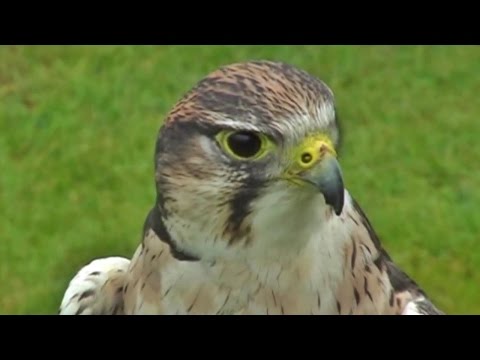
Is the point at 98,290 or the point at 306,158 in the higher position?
the point at 306,158

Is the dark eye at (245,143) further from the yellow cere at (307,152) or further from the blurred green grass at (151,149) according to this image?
the blurred green grass at (151,149)

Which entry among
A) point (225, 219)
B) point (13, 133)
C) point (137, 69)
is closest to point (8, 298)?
point (13, 133)

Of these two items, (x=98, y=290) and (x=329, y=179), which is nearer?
(x=329, y=179)

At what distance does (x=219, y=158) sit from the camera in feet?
9.36

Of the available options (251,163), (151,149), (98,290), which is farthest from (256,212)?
(151,149)

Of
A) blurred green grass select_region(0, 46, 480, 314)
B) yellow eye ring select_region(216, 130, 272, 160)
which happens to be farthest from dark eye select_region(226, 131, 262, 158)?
blurred green grass select_region(0, 46, 480, 314)

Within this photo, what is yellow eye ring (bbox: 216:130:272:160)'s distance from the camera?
2.80 m

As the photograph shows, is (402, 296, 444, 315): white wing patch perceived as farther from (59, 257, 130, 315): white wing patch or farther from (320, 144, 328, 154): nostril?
(59, 257, 130, 315): white wing patch

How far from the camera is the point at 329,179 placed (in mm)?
2758

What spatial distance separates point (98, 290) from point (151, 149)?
2.78 metres

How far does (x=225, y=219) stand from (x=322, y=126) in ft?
1.01

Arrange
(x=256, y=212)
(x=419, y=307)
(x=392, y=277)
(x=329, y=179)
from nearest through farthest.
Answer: (x=329, y=179) → (x=256, y=212) → (x=419, y=307) → (x=392, y=277)

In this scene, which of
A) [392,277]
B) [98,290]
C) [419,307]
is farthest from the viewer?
[98,290]

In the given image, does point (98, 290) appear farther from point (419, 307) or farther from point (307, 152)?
point (307, 152)
